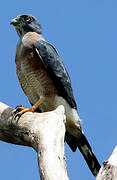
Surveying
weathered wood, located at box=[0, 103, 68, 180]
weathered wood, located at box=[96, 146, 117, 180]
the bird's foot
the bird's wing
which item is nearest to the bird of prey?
the bird's wing

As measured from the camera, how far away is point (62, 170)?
405 cm

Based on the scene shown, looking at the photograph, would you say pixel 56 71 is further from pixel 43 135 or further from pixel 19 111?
pixel 43 135

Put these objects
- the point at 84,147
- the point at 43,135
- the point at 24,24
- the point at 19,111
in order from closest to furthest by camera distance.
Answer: the point at 43,135 → the point at 19,111 → the point at 84,147 → the point at 24,24

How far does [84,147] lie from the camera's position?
22.6ft

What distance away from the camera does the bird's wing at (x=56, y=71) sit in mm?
6871

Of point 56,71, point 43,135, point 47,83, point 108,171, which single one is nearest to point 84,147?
point 47,83

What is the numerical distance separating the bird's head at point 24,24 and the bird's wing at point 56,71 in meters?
0.56

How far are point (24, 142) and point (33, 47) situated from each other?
2083 millimetres

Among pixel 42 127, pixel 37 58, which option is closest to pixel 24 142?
pixel 42 127

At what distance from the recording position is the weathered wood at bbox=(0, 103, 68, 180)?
410 centimetres

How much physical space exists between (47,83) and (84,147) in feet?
4.06

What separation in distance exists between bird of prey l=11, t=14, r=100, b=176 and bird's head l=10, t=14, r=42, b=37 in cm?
39

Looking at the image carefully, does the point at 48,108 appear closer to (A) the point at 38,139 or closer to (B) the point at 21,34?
(B) the point at 21,34

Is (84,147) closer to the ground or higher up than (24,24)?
closer to the ground
